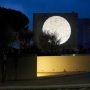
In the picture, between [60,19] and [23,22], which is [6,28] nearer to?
[23,22]

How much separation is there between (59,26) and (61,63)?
35.5 m

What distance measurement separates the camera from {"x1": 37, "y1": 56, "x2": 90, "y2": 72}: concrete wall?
38.4 meters

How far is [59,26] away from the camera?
73375 mm

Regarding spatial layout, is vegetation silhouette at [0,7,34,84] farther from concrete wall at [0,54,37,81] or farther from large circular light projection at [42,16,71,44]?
large circular light projection at [42,16,71,44]

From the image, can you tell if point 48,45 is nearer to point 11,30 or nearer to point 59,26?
point 11,30

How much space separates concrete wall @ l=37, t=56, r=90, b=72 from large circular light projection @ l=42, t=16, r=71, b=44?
3428 cm

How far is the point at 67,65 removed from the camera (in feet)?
127

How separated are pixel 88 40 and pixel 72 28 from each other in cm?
A: 1153

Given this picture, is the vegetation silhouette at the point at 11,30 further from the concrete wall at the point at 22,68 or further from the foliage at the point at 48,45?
the foliage at the point at 48,45

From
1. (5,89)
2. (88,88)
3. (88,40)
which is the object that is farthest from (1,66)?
(88,40)

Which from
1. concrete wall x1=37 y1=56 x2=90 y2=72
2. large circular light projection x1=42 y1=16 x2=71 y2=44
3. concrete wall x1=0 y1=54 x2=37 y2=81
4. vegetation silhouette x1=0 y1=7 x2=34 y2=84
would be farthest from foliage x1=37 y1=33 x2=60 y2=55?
large circular light projection x1=42 y1=16 x2=71 y2=44

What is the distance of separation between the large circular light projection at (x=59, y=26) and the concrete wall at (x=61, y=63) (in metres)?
34.3

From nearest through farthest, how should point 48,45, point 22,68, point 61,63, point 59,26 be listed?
point 22,68 < point 61,63 < point 48,45 < point 59,26

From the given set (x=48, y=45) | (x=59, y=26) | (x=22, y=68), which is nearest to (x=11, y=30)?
(x=22, y=68)
